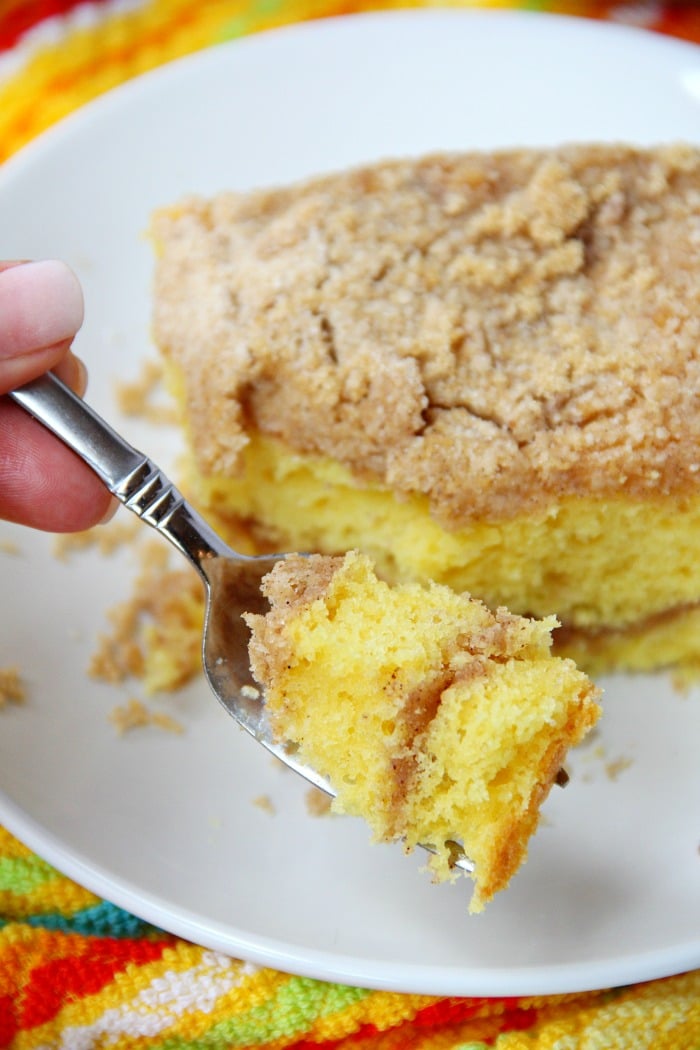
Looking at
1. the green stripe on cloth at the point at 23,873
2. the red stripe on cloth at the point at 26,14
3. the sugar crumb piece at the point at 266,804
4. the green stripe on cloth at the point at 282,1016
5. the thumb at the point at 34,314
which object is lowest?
the green stripe on cloth at the point at 282,1016

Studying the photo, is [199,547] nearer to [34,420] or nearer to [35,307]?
[34,420]

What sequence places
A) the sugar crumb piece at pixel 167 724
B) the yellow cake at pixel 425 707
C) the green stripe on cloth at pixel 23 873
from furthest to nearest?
the sugar crumb piece at pixel 167 724
the green stripe on cloth at pixel 23 873
the yellow cake at pixel 425 707

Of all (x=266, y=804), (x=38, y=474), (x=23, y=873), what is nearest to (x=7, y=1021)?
(x=23, y=873)

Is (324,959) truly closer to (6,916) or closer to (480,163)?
(6,916)

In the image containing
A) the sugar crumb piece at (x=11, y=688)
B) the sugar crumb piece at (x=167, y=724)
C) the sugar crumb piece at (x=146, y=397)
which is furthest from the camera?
the sugar crumb piece at (x=146, y=397)

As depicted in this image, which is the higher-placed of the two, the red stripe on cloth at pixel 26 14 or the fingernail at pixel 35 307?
the red stripe on cloth at pixel 26 14

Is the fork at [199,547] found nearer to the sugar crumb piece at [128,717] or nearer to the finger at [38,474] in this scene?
the finger at [38,474]

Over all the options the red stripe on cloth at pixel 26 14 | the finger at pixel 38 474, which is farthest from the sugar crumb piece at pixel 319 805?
the red stripe on cloth at pixel 26 14

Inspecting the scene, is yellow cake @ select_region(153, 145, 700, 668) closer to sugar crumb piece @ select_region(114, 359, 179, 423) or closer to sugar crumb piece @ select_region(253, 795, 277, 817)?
sugar crumb piece @ select_region(114, 359, 179, 423)
